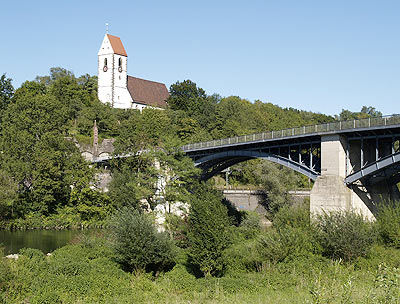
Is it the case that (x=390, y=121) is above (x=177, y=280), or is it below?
above

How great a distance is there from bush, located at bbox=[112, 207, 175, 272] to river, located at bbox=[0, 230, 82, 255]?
1237cm

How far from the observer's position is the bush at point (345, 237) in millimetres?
25188

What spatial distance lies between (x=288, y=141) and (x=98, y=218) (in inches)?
904

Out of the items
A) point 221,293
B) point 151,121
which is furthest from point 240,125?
point 221,293

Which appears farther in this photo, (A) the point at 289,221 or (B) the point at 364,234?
(A) the point at 289,221

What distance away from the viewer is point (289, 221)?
31688mm

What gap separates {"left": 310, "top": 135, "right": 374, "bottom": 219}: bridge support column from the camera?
32594 mm

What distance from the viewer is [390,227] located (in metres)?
27.9

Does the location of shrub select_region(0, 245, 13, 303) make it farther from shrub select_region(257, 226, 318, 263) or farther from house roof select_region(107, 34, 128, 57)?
house roof select_region(107, 34, 128, 57)

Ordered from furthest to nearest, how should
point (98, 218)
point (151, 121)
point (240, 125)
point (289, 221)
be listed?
1. point (240, 125)
2. point (151, 121)
3. point (98, 218)
4. point (289, 221)

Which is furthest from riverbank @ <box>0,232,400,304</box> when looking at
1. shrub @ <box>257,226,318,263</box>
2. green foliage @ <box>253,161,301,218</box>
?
green foliage @ <box>253,161,301,218</box>

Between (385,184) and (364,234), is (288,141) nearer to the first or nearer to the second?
(385,184)

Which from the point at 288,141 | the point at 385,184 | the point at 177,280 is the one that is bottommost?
the point at 177,280

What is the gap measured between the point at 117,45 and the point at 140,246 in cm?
6714
